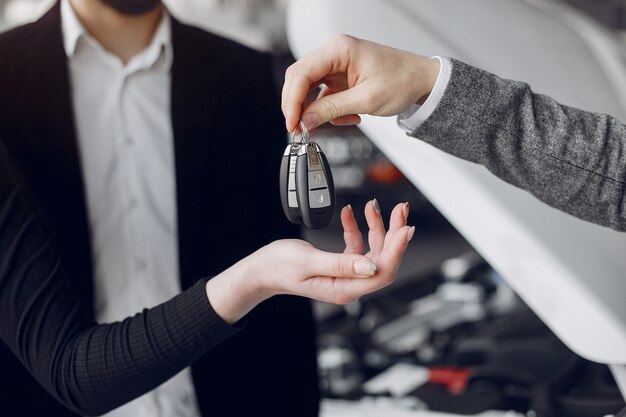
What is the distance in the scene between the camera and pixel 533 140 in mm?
825

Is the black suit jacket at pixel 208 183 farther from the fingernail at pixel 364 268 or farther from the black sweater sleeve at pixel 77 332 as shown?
the fingernail at pixel 364 268

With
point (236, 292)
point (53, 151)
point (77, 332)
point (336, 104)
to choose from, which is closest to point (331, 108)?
point (336, 104)

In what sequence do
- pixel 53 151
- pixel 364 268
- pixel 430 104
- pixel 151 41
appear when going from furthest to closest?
1. pixel 151 41
2. pixel 53 151
3. pixel 430 104
4. pixel 364 268

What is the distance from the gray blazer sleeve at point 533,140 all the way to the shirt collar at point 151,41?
0.49 m

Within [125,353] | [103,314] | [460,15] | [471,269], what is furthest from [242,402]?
[471,269]

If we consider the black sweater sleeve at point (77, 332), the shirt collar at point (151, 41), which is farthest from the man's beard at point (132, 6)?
the black sweater sleeve at point (77, 332)

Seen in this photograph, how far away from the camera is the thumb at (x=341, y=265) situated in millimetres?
682

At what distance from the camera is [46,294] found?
2.79 feet

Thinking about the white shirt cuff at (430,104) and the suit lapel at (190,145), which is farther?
the suit lapel at (190,145)

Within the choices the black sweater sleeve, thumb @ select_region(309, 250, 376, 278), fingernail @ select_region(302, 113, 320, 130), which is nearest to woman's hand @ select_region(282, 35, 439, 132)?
fingernail @ select_region(302, 113, 320, 130)

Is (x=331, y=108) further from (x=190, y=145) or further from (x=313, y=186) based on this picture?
(x=190, y=145)

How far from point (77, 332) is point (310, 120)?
364 mm

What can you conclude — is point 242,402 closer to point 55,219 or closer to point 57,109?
point 55,219

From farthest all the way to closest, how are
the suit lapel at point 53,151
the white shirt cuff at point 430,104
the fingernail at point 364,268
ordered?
1. the suit lapel at point 53,151
2. the white shirt cuff at point 430,104
3. the fingernail at point 364,268
